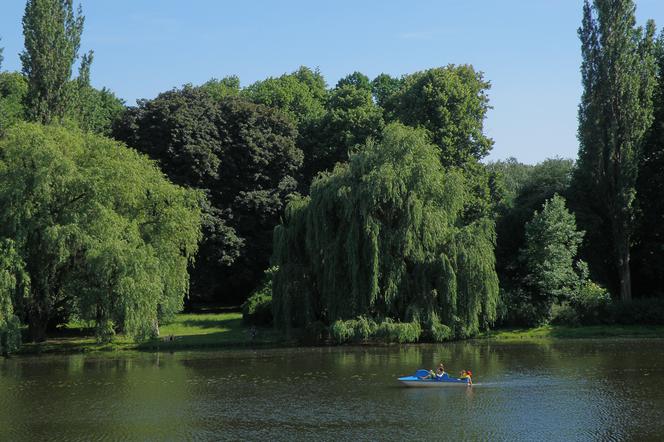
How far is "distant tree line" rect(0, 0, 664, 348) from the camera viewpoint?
Answer: 50875mm

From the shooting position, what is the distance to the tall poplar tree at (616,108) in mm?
60469

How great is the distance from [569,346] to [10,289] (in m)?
34.3

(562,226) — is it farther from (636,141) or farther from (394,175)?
(394,175)

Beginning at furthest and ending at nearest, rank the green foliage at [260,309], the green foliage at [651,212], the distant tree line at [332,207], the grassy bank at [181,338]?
the green foliage at [651,212] < the green foliage at [260,309] < the grassy bank at [181,338] < the distant tree line at [332,207]

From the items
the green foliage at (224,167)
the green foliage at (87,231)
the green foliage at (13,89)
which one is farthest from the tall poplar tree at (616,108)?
the green foliage at (13,89)

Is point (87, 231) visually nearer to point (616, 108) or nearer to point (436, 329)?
point (436, 329)

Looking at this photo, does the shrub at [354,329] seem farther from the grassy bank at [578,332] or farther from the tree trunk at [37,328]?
the tree trunk at [37,328]

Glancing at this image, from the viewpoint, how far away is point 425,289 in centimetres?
5188

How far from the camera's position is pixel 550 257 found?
59.0 m

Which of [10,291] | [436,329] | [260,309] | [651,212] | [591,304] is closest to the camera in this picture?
[10,291]

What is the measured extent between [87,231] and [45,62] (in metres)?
16.7

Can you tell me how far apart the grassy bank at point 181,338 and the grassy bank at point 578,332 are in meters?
15.7

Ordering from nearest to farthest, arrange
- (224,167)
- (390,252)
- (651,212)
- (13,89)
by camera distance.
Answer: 1. (390,252)
2. (651,212)
3. (224,167)
4. (13,89)

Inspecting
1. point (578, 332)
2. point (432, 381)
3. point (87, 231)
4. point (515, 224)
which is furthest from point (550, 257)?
point (87, 231)
